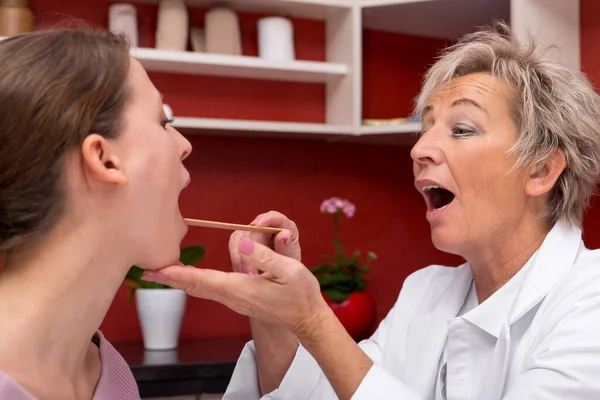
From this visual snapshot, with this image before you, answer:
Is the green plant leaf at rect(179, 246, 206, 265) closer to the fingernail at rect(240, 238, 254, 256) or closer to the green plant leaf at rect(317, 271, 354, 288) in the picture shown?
the green plant leaf at rect(317, 271, 354, 288)

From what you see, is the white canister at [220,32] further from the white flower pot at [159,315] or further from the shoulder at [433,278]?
the shoulder at [433,278]

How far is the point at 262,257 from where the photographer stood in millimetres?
1180

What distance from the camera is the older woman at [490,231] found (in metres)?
1.42

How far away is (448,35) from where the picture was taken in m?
2.81

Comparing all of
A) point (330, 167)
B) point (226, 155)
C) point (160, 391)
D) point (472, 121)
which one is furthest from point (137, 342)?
point (472, 121)

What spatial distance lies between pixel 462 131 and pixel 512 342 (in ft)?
1.35

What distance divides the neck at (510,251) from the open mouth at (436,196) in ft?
0.41

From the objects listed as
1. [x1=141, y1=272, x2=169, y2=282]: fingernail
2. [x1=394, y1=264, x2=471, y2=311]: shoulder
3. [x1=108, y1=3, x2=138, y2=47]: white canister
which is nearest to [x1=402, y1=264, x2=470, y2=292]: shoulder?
[x1=394, y1=264, x2=471, y2=311]: shoulder

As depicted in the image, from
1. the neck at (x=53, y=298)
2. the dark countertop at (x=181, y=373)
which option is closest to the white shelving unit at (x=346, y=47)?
the dark countertop at (x=181, y=373)

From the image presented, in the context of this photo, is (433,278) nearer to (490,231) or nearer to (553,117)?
(490,231)

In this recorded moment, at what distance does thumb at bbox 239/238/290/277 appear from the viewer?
46.2 inches

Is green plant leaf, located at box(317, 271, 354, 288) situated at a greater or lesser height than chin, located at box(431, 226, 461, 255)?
lesser

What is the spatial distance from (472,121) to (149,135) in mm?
679

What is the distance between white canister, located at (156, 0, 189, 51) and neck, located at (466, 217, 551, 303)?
1264mm
